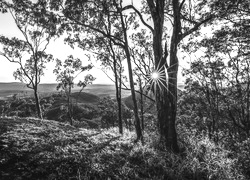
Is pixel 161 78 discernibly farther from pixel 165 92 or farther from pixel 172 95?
pixel 172 95

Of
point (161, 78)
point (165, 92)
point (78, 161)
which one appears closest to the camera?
point (78, 161)

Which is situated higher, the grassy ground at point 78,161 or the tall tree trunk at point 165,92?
the tall tree trunk at point 165,92

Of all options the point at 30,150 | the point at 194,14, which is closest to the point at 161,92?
the point at 30,150

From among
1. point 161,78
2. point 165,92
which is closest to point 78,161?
point 165,92

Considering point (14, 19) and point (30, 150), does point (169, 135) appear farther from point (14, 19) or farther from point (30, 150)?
point (14, 19)

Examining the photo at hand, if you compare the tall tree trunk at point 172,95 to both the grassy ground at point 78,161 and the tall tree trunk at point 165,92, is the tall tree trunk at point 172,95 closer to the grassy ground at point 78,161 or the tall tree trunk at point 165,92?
the tall tree trunk at point 165,92

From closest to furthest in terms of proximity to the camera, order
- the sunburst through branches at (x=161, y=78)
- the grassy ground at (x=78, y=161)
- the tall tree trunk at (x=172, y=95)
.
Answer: the grassy ground at (x=78, y=161) → the tall tree trunk at (x=172, y=95) → the sunburst through branches at (x=161, y=78)

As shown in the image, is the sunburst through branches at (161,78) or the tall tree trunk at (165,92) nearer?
the tall tree trunk at (165,92)

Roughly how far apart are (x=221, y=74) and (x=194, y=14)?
13.4 m

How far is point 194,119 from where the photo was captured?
96.6 ft

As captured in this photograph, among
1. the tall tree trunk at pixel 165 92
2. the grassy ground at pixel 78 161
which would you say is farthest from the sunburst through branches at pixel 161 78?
the grassy ground at pixel 78 161

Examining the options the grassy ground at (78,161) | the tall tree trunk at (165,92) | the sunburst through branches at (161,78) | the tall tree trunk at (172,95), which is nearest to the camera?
the grassy ground at (78,161)

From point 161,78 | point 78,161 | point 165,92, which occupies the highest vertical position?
point 161,78

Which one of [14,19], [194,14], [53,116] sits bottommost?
[53,116]
